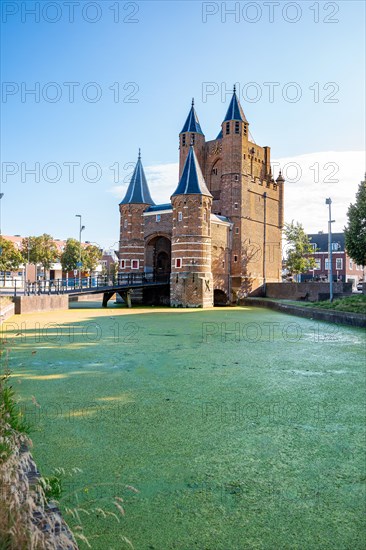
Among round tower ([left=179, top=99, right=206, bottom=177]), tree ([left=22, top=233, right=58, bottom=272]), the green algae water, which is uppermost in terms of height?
round tower ([left=179, top=99, right=206, bottom=177])

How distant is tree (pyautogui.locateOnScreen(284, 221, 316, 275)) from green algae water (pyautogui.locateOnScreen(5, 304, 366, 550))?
34.9 metres

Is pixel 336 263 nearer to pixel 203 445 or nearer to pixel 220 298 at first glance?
pixel 220 298

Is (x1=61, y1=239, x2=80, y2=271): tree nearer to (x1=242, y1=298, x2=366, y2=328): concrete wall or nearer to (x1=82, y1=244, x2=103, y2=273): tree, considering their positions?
(x1=82, y1=244, x2=103, y2=273): tree

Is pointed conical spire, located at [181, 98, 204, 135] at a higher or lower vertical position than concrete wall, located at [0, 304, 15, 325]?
higher

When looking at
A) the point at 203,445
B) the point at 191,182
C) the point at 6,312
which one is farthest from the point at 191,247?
A: the point at 203,445

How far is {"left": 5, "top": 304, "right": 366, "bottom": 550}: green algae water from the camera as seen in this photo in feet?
10.4

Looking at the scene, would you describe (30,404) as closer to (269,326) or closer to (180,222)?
(269,326)

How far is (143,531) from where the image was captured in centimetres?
307

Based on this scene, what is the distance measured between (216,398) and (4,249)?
50480 millimetres

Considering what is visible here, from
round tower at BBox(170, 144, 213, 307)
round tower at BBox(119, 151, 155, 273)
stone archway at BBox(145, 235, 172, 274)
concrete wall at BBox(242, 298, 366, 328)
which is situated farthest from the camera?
stone archway at BBox(145, 235, 172, 274)

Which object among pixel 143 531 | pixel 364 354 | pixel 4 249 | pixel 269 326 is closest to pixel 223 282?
pixel 269 326

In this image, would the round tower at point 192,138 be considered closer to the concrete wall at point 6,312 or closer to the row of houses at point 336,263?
the row of houses at point 336,263

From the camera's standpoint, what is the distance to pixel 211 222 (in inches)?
1363

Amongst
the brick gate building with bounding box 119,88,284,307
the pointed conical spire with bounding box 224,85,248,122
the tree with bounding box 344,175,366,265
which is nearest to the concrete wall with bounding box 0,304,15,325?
the brick gate building with bounding box 119,88,284,307
